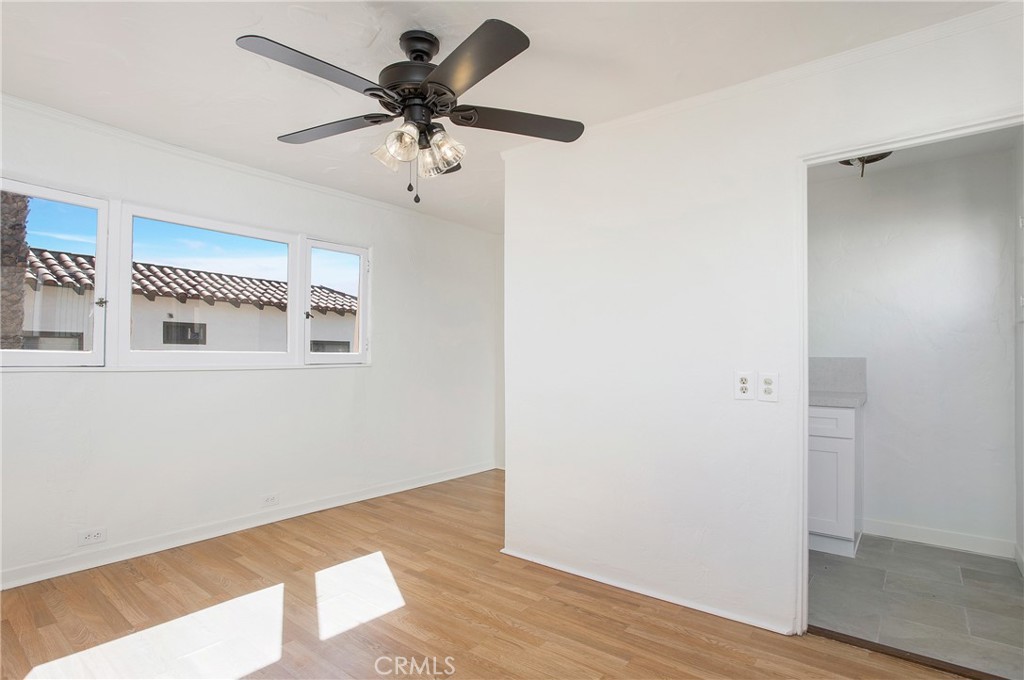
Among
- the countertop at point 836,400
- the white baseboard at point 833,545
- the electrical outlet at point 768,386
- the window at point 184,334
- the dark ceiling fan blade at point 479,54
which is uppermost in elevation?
→ the dark ceiling fan blade at point 479,54

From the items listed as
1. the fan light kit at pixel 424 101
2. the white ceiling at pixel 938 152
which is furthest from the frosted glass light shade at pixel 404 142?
the white ceiling at pixel 938 152

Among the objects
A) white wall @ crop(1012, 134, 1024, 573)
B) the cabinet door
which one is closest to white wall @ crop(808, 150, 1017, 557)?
white wall @ crop(1012, 134, 1024, 573)

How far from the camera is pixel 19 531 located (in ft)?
8.91

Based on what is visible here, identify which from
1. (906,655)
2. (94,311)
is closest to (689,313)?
(906,655)

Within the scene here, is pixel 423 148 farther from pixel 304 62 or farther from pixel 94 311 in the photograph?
pixel 94 311

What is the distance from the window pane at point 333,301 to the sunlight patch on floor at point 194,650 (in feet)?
6.84

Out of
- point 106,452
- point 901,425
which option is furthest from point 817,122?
point 106,452

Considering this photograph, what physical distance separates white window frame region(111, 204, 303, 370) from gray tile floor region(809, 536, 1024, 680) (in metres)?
3.66

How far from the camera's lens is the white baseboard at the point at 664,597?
7.62 feet

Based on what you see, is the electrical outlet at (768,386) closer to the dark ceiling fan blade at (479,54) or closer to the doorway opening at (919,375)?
the doorway opening at (919,375)

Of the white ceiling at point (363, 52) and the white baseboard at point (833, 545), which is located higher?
the white ceiling at point (363, 52)

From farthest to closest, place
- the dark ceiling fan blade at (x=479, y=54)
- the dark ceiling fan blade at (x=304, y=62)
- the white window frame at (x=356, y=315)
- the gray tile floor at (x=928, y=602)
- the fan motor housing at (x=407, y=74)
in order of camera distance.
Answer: the white window frame at (x=356, y=315) < the gray tile floor at (x=928, y=602) < the fan motor housing at (x=407, y=74) < the dark ceiling fan blade at (x=304, y=62) < the dark ceiling fan blade at (x=479, y=54)

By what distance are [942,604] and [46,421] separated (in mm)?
4703

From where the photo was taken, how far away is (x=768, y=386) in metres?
2.38
